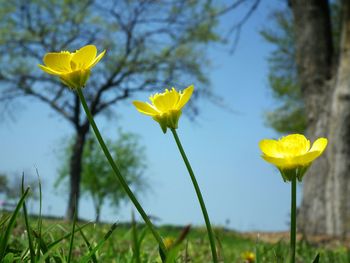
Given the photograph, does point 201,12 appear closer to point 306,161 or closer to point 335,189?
point 335,189

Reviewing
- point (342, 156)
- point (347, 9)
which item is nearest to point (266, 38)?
point (347, 9)

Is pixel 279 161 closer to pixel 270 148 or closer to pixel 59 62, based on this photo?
pixel 270 148

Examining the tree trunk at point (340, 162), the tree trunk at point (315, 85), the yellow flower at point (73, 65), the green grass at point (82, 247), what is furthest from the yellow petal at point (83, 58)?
the tree trunk at point (315, 85)

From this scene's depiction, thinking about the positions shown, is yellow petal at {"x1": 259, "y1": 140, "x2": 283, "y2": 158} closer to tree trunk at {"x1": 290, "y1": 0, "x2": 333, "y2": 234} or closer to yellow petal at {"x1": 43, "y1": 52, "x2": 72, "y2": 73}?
yellow petal at {"x1": 43, "y1": 52, "x2": 72, "y2": 73}

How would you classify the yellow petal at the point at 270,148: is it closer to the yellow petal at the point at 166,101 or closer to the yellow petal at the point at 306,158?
the yellow petal at the point at 306,158

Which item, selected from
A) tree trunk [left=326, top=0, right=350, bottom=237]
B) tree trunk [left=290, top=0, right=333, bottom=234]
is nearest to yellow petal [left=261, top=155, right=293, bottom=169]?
tree trunk [left=326, top=0, right=350, bottom=237]

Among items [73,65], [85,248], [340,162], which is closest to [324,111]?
[340,162]
